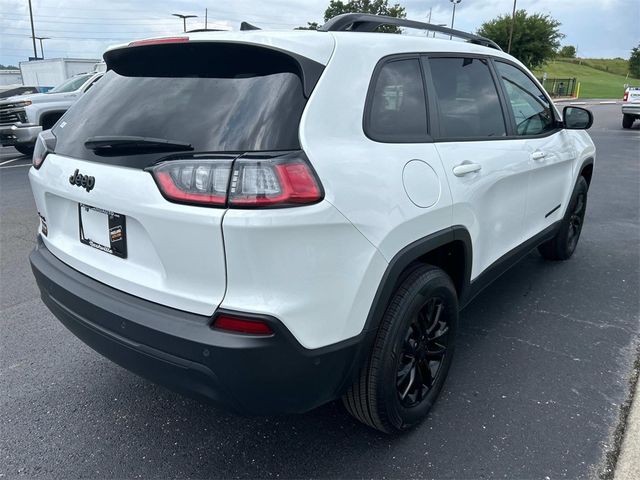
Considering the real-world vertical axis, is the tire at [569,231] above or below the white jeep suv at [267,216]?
below

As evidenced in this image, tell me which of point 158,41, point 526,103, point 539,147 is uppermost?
point 158,41

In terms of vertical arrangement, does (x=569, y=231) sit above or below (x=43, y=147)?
below

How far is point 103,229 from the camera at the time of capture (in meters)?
2.15

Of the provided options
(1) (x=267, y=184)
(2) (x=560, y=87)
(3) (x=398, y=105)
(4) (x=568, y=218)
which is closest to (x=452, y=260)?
(3) (x=398, y=105)

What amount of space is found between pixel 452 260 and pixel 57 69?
31.1 metres

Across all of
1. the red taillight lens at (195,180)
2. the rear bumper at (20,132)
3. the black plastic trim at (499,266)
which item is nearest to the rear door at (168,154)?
the red taillight lens at (195,180)

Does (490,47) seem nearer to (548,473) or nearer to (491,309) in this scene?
(491,309)

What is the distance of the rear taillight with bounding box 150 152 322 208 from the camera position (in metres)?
1.75

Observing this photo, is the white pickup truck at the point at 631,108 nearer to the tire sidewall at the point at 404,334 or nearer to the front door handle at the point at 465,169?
the front door handle at the point at 465,169

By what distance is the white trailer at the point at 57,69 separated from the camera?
28.1m

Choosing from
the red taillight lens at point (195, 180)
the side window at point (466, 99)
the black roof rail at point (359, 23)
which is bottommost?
the red taillight lens at point (195, 180)

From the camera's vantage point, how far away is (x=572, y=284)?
4.50 meters

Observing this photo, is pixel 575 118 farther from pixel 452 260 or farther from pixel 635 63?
pixel 635 63

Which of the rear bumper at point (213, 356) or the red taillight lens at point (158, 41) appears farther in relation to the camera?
the red taillight lens at point (158, 41)
